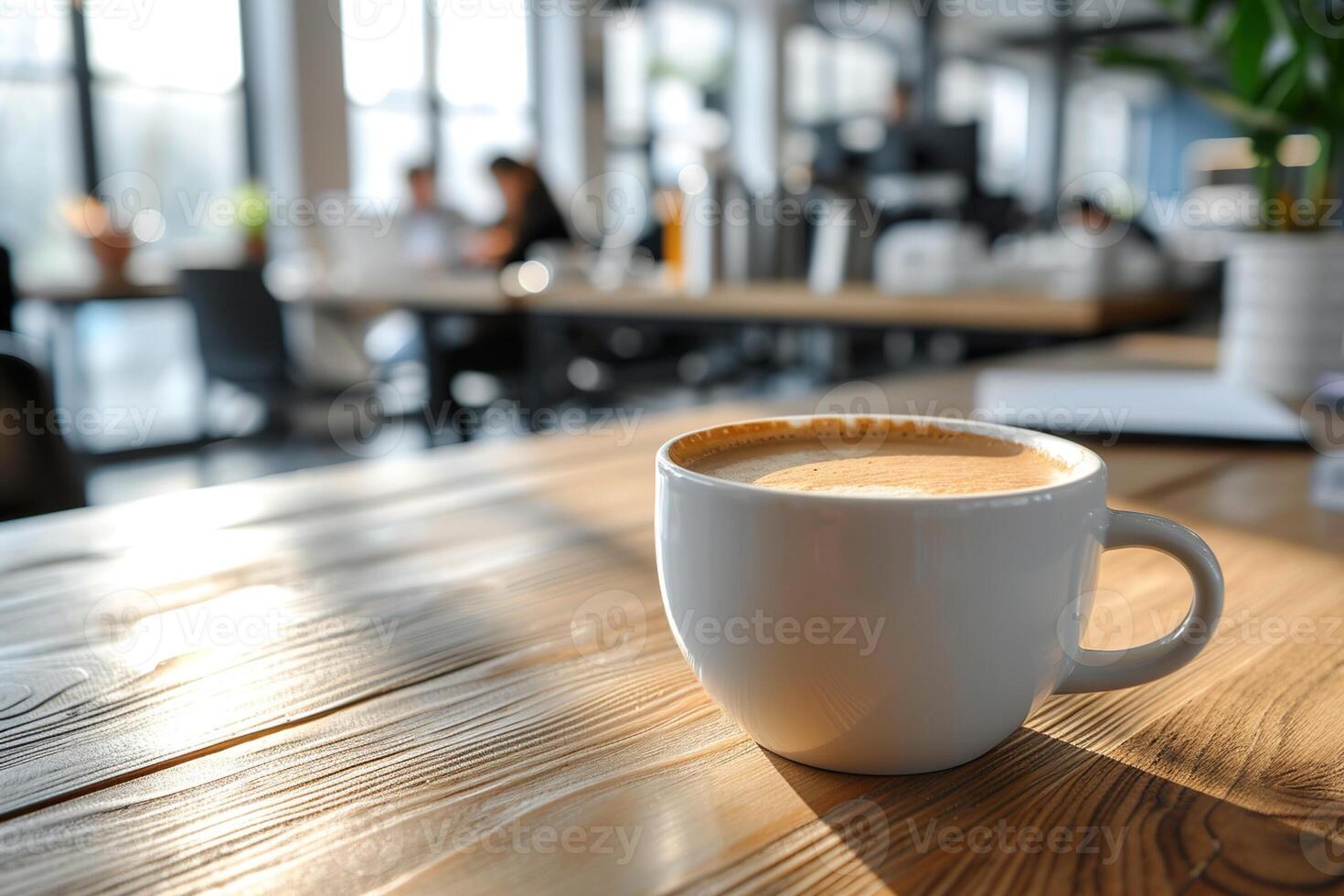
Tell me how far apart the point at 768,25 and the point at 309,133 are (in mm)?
4379

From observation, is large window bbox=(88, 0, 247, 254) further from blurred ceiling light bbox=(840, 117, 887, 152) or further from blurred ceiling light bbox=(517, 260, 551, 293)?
blurred ceiling light bbox=(840, 117, 887, 152)

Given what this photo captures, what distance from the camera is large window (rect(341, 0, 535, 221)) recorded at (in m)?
6.01

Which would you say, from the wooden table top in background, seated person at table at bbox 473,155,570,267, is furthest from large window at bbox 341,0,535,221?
the wooden table top in background

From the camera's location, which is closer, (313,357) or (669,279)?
(669,279)

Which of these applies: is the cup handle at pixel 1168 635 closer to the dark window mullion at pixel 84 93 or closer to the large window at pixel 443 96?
the dark window mullion at pixel 84 93

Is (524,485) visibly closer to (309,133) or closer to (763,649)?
(763,649)

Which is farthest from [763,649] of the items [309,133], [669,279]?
[309,133]

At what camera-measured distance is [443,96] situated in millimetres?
6449

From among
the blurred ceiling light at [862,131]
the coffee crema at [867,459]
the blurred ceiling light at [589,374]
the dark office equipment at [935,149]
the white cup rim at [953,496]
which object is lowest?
the blurred ceiling light at [589,374]

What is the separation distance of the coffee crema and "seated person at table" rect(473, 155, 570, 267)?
148 inches

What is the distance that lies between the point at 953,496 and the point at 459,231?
196 inches

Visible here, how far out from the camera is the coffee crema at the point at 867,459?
1.10 feet

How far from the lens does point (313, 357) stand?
14.5ft

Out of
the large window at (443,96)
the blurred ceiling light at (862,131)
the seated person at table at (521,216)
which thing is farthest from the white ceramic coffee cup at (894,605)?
the blurred ceiling light at (862,131)
